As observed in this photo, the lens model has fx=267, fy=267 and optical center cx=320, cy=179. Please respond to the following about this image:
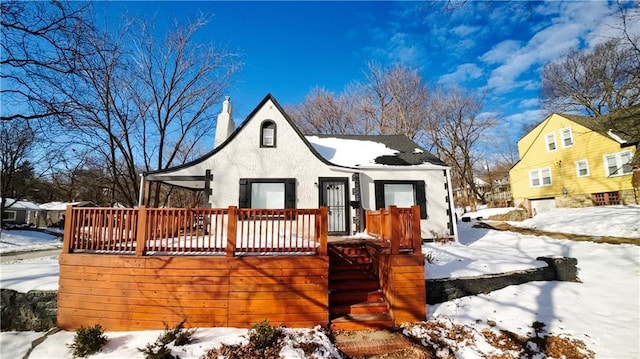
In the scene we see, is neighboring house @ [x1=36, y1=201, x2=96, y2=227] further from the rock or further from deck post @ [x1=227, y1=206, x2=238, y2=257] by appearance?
deck post @ [x1=227, y1=206, x2=238, y2=257]

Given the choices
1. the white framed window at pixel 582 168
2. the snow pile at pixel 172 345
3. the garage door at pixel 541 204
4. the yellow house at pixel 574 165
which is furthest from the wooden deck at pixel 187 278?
the garage door at pixel 541 204

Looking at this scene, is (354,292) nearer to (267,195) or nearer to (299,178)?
(299,178)

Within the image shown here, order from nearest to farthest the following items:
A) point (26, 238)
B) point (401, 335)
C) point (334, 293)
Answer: point (401, 335) < point (334, 293) < point (26, 238)

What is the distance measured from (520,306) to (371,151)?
746cm

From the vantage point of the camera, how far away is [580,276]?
625 cm

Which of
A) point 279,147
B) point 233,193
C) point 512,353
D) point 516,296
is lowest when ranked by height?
point 512,353

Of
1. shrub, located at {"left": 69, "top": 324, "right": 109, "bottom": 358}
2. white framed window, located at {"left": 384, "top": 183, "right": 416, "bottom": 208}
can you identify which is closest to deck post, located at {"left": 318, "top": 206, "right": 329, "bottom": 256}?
shrub, located at {"left": 69, "top": 324, "right": 109, "bottom": 358}

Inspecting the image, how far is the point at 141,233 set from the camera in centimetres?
485

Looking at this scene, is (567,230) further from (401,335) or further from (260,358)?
(260,358)

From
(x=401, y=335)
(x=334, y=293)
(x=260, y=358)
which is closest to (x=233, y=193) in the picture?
(x=334, y=293)

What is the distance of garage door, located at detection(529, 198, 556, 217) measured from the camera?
18530mm

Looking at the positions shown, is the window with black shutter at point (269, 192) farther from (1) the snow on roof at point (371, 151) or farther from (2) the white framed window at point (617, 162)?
(2) the white framed window at point (617, 162)

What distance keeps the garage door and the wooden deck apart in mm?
19410

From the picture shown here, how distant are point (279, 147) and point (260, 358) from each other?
268 inches
